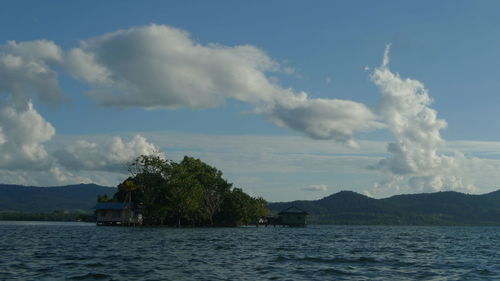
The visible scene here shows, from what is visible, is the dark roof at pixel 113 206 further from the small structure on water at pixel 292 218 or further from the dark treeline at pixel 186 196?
the small structure on water at pixel 292 218

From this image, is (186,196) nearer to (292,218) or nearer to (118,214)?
(118,214)

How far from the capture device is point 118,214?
13212 cm

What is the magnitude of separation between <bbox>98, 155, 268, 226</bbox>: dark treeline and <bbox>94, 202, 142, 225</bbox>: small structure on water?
270 centimetres

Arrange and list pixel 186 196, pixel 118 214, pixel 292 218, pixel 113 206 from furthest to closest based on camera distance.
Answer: pixel 292 218
pixel 113 206
pixel 118 214
pixel 186 196

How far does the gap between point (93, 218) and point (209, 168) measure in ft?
234

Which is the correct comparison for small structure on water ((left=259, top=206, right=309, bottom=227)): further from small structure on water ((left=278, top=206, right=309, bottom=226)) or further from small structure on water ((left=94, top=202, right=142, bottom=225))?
small structure on water ((left=94, top=202, right=142, bottom=225))

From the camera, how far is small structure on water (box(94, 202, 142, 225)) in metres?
130

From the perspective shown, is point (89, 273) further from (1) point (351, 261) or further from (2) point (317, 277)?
(1) point (351, 261)

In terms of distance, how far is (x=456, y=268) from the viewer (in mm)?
38594

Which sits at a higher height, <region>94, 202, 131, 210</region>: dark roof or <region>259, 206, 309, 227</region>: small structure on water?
<region>94, 202, 131, 210</region>: dark roof

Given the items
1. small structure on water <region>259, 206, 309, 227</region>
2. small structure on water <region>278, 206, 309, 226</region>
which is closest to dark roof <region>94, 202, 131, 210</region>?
small structure on water <region>259, 206, 309, 227</region>

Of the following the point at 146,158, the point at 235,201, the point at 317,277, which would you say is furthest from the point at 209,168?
the point at 317,277

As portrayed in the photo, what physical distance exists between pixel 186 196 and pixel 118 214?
24.6 metres

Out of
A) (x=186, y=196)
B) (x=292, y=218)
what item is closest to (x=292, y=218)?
(x=292, y=218)
